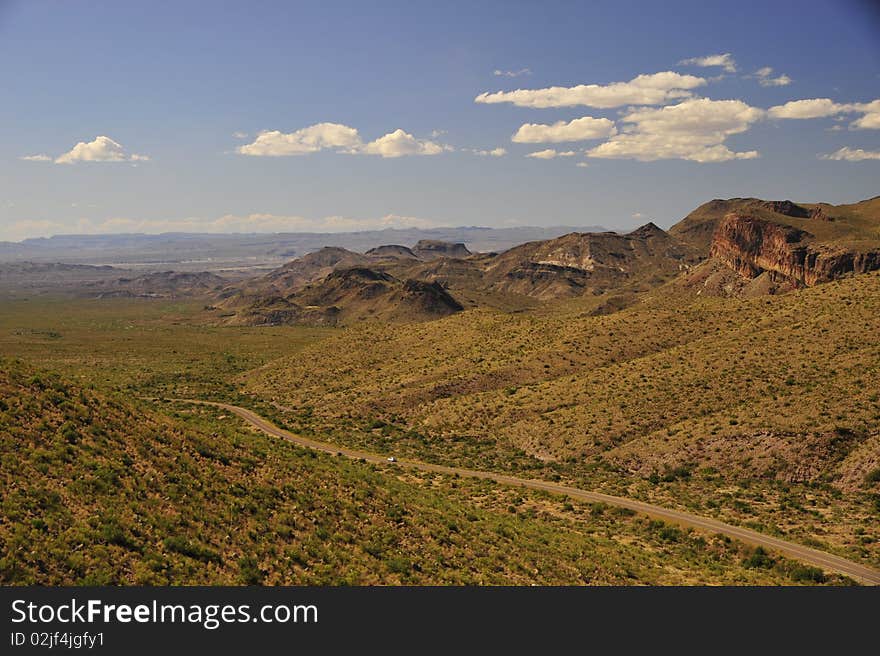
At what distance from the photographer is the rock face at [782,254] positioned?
380ft

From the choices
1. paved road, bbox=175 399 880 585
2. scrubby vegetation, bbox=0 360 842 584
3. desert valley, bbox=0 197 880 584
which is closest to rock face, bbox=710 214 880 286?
desert valley, bbox=0 197 880 584

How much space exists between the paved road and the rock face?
9559 cm

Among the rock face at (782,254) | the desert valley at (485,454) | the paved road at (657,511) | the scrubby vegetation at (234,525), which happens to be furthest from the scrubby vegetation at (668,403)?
the rock face at (782,254)

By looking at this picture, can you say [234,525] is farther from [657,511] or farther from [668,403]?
[668,403]

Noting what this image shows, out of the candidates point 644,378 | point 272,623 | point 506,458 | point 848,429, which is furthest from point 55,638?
point 644,378

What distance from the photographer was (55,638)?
568 inches

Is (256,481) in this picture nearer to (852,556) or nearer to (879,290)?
(852,556)

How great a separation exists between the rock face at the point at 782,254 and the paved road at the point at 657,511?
9559cm

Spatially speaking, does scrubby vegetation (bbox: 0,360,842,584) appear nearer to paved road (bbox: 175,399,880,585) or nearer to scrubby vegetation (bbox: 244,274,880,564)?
paved road (bbox: 175,399,880,585)

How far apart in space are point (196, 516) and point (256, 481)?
660cm

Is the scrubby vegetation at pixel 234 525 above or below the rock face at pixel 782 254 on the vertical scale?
below

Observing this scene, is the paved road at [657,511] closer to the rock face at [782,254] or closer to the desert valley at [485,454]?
the desert valley at [485,454]

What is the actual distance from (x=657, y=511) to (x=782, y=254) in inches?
5075

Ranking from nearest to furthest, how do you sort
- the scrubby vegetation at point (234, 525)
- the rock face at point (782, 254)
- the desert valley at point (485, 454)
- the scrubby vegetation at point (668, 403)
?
the scrubby vegetation at point (234, 525)
the desert valley at point (485, 454)
the scrubby vegetation at point (668, 403)
the rock face at point (782, 254)
